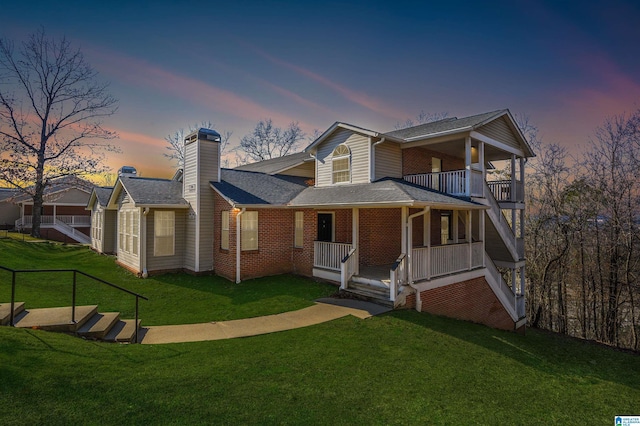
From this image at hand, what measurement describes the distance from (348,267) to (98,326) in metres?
7.33

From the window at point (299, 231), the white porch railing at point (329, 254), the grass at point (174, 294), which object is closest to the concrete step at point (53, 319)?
the grass at point (174, 294)

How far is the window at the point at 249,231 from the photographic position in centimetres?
1363

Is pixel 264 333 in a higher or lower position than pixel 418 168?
lower

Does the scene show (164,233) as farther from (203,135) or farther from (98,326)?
(98,326)

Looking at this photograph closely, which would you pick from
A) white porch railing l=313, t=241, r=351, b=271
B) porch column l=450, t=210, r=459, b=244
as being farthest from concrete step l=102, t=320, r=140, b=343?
porch column l=450, t=210, r=459, b=244

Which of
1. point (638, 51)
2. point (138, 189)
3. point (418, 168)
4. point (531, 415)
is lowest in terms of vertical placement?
point (531, 415)

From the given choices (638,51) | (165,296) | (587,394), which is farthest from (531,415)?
(638,51)

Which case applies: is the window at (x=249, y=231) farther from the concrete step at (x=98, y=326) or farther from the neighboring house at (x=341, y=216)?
the concrete step at (x=98, y=326)

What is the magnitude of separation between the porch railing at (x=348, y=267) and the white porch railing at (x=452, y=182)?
4.86 m

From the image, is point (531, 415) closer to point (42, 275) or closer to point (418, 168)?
point (418, 168)

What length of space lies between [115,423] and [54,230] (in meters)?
34.5

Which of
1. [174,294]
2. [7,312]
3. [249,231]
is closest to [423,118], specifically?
[249,231]

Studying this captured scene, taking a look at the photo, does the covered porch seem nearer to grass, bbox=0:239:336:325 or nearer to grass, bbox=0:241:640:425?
grass, bbox=0:239:336:325

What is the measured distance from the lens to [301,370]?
5699 millimetres
